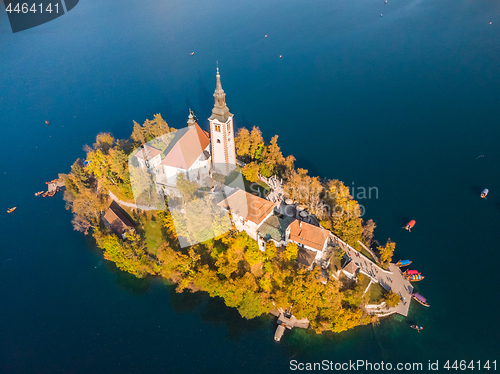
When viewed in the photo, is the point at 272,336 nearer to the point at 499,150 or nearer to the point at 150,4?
the point at 499,150

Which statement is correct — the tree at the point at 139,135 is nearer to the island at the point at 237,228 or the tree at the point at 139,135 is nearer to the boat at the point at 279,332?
the island at the point at 237,228

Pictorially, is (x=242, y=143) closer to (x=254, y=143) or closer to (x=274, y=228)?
(x=254, y=143)

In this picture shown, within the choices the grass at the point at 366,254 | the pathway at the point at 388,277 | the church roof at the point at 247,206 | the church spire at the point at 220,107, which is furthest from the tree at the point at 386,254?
the church spire at the point at 220,107

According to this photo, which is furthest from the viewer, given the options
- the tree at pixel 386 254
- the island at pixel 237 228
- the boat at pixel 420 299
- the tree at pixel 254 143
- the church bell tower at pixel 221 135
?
the tree at pixel 254 143

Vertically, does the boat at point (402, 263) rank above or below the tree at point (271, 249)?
below

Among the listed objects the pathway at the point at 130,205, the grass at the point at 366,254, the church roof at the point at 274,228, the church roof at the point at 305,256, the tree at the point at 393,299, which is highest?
the pathway at the point at 130,205

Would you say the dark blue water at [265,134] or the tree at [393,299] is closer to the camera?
the tree at [393,299]
